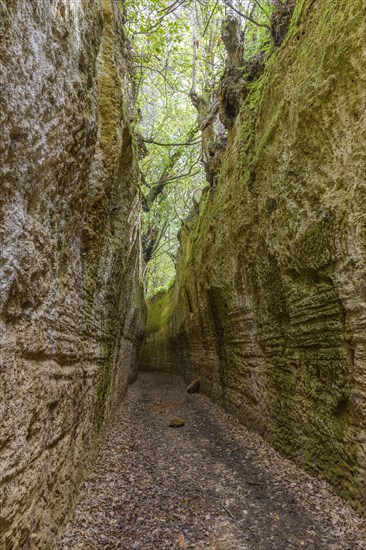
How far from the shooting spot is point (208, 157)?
1371cm

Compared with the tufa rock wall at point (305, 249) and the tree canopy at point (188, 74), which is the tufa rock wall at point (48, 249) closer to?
the tufa rock wall at point (305, 249)

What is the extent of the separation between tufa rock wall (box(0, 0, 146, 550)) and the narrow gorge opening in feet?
0.08

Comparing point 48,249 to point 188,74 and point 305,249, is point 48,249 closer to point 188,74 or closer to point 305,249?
point 305,249

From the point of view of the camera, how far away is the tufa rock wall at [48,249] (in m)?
2.66

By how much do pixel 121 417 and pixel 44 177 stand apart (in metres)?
7.98

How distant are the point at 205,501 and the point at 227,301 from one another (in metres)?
5.20

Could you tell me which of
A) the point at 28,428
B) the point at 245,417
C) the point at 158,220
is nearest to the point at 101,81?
the point at 28,428

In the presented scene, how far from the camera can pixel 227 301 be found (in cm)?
932

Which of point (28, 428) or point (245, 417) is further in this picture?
point (245, 417)

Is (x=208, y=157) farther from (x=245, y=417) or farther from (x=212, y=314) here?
(x=245, y=417)

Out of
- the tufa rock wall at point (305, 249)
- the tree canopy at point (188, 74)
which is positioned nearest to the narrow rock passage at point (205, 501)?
the tufa rock wall at point (305, 249)

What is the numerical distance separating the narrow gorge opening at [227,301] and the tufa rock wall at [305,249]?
0.03 m

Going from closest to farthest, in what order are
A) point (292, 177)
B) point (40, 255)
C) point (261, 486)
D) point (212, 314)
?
point (40, 255)
point (261, 486)
point (292, 177)
point (212, 314)

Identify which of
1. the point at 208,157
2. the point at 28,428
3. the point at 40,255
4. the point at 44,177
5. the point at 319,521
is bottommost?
the point at 319,521
